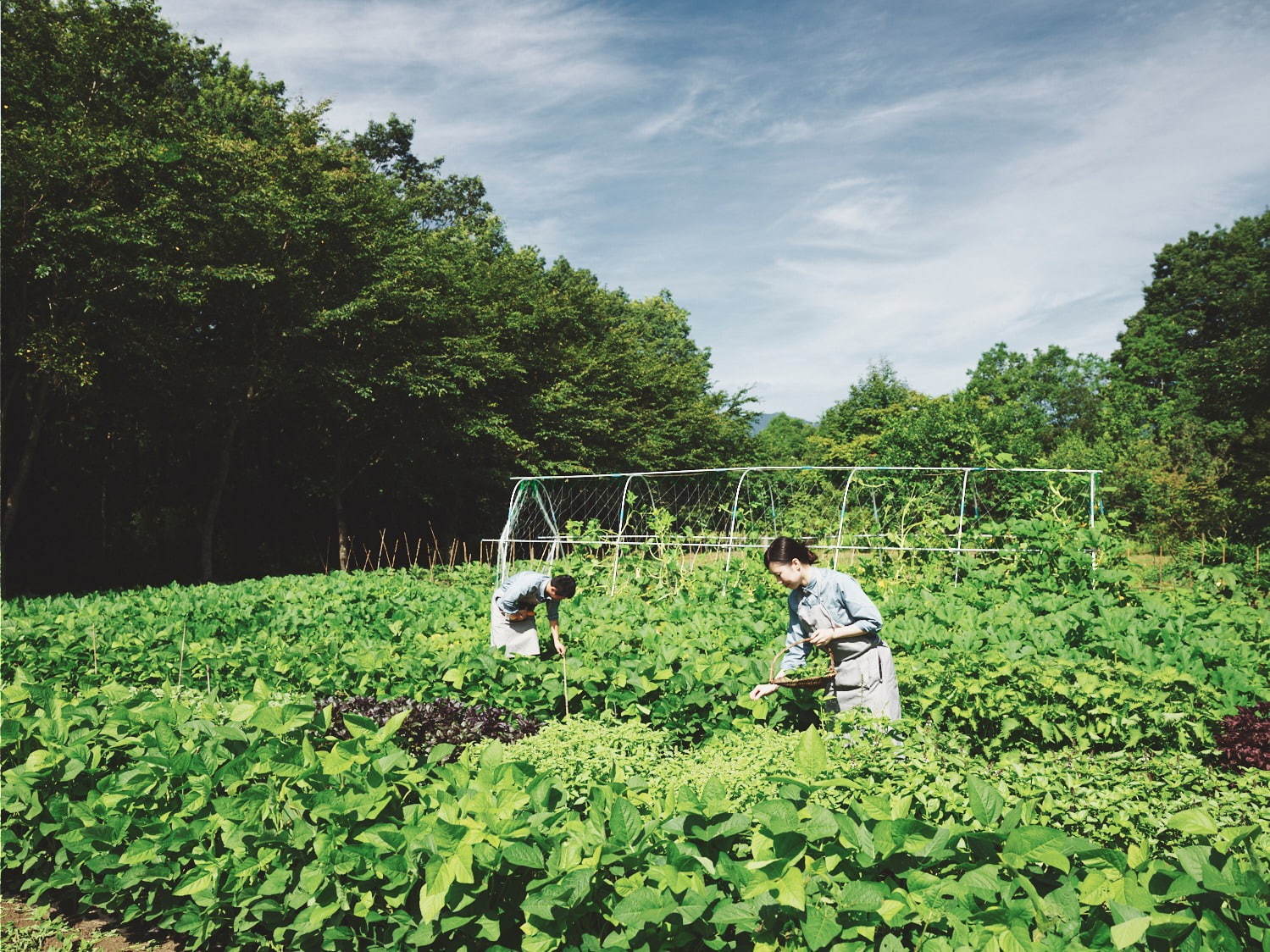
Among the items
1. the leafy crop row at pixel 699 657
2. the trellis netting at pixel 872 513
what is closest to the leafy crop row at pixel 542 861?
the leafy crop row at pixel 699 657

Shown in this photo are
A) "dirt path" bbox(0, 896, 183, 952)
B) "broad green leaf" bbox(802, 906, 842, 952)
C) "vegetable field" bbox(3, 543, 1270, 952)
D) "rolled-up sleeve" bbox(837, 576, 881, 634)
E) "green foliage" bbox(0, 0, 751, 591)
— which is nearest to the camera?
"broad green leaf" bbox(802, 906, 842, 952)

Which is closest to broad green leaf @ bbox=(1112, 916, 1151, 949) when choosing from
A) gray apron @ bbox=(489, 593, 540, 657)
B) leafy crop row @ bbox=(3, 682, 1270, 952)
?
leafy crop row @ bbox=(3, 682, 1270, 952)

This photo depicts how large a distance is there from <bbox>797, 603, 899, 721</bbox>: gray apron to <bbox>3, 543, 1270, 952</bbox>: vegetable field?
0.23 meters

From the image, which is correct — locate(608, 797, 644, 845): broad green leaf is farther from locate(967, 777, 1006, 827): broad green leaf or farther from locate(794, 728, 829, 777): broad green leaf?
locate(967, 777, 1006, 827): broad green leaf

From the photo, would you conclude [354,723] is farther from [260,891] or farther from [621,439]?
[621,439]

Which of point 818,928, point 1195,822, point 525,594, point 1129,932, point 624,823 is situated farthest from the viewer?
point 525,594

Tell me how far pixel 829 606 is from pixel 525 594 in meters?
2.39

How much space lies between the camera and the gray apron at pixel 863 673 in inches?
169

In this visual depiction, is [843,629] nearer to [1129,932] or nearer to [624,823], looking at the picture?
[624,823]

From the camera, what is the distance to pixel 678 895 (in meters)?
1.96

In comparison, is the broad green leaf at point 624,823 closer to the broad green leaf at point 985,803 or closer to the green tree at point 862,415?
the broad green leaf at point 985,803

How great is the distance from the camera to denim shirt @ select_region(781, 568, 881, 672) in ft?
A: 13.8

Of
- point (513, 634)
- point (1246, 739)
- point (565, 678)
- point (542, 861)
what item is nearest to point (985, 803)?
point (542, 861)

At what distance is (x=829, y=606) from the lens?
4336 millimetres
